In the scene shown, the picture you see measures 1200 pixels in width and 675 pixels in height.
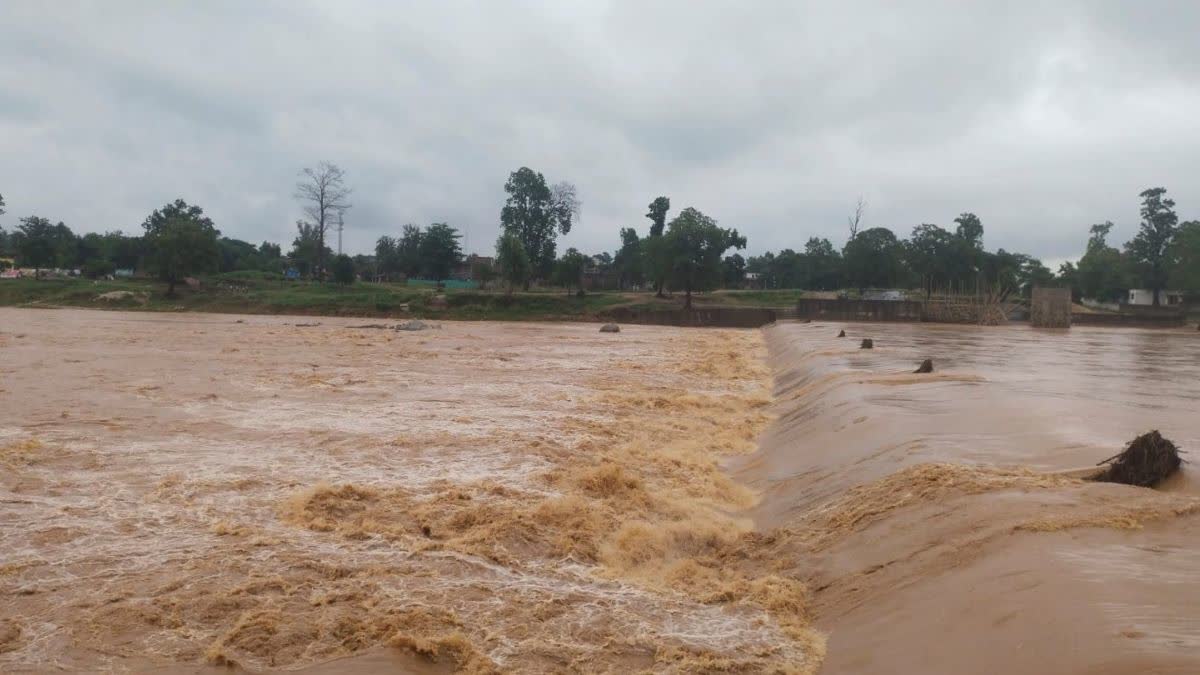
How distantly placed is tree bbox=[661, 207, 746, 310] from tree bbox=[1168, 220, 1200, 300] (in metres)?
34.3

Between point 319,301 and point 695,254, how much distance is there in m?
27.8

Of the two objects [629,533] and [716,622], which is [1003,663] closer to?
[716,622]

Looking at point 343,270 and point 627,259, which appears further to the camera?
point 627,259

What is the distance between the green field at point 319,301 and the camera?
54844mm

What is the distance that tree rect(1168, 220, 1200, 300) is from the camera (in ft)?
196

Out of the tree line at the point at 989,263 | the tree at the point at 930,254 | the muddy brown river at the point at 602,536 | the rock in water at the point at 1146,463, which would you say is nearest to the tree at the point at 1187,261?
the tree line at the point at 989,263

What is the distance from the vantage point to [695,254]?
2416 inches

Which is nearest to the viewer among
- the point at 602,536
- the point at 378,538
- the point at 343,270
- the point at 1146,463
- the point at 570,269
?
the point at 1146,463

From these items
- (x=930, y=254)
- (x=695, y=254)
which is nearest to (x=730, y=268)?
(x=695, y=254)

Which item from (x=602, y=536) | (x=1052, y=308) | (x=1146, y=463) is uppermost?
(x=1052, y=308)

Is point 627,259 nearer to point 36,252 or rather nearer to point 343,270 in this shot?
point 343,270

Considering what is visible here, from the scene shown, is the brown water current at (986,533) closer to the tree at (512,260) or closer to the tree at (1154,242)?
the tree at (512,260)

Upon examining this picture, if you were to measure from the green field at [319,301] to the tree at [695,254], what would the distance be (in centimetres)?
197

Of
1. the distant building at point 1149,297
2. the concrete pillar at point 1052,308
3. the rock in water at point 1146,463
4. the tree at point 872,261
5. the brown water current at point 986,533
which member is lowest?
the brown water current at point 986,533
